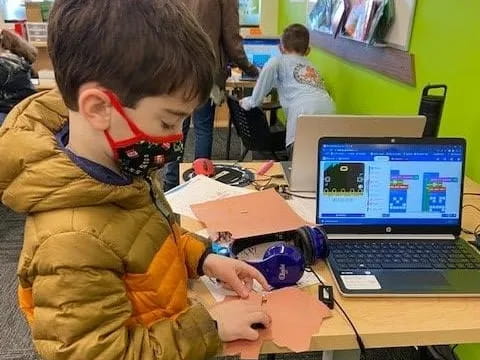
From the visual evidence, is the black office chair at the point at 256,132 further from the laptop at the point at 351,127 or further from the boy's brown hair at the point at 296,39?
the laptop at the point at 351,127

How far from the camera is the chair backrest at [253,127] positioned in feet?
10.1

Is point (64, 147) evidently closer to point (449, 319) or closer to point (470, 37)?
point (449, 319)

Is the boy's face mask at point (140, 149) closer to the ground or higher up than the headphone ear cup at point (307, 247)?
higher up

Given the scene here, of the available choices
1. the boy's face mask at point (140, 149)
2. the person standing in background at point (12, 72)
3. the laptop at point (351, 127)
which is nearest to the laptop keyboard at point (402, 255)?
the laptop at point (351, 127)

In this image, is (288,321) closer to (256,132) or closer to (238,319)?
(238,319)

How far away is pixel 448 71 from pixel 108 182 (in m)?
1.50

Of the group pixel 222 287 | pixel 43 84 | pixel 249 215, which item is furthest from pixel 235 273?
pixel 43 84

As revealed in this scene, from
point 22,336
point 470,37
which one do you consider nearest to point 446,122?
point 470,37

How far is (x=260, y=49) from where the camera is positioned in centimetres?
399

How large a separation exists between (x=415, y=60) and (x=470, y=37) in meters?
0.41

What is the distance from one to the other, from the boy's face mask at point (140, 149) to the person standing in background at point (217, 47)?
1.85m

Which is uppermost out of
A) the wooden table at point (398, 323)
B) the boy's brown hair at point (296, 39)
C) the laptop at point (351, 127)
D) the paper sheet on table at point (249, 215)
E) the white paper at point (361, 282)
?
the boy's brown hair at point (296, 39)

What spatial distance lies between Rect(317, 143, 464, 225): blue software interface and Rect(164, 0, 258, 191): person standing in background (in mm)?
1556

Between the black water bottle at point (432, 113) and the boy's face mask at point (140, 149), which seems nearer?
the boy's face mask at point (140, 149)
